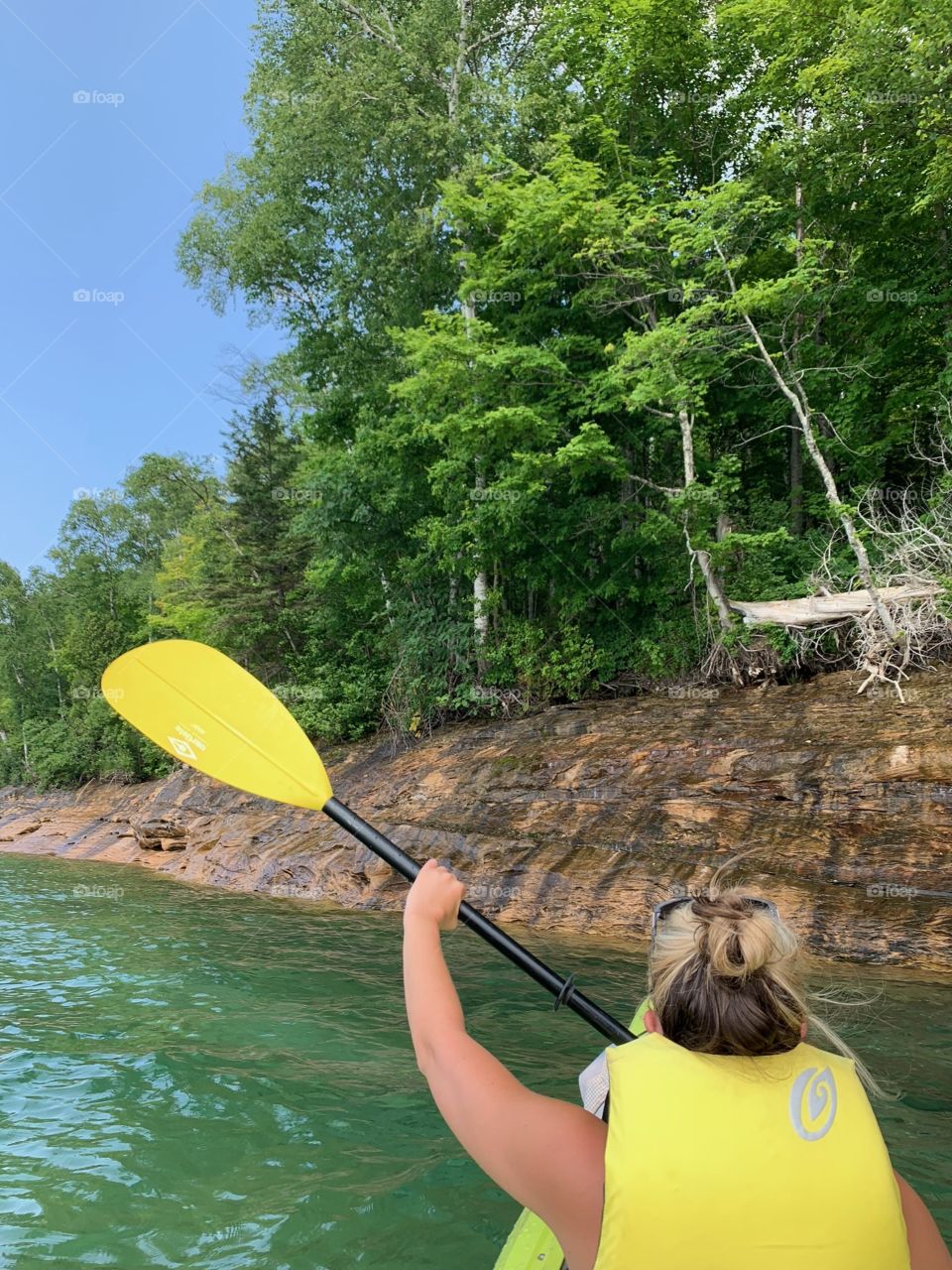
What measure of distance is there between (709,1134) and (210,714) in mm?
2877

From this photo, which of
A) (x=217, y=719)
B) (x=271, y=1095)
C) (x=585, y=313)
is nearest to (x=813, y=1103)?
(x=217, y=719)

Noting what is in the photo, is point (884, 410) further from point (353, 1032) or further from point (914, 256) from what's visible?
point (353, 1032)

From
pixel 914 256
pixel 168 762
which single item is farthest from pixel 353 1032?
pixel 168 762

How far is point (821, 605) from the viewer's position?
9.95 metres

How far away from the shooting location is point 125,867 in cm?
1360

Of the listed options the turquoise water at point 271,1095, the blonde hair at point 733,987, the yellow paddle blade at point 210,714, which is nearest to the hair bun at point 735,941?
the blonde hair at point 733,987

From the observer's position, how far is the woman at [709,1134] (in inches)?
43.1

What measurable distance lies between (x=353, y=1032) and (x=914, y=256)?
535 inches

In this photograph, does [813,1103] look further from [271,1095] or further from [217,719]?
[271,1095]

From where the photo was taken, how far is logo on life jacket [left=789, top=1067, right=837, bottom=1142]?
1.15m

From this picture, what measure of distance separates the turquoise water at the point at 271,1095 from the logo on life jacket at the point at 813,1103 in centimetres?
189

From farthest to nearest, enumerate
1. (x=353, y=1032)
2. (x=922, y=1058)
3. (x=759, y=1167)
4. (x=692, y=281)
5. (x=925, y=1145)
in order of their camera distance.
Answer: (x=692, y=281) → (x=353, y=1032) → (x=922, y=1058) → (x=925, y=1145) → (x=759, y=1167)

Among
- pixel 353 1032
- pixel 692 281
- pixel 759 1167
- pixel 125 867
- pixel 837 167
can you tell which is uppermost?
pixel 837 167

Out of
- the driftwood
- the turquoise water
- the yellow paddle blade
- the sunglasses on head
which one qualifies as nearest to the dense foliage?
the driftwood
